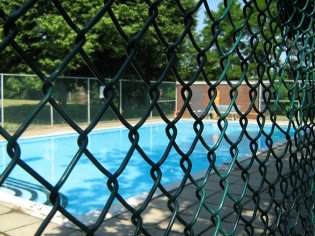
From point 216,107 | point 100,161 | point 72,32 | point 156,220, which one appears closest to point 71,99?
point 72,32

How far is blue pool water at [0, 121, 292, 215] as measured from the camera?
23.0ft

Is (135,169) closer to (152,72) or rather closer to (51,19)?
(51,19)

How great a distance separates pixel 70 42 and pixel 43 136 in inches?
146

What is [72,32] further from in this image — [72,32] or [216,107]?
[216,107]

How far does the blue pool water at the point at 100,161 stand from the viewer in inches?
276

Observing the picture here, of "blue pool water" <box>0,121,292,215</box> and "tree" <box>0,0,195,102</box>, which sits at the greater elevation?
"tree" <box>0,0,195,102</box>

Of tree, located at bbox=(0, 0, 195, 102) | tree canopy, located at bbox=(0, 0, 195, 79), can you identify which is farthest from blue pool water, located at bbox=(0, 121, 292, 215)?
tree canopy, located at bbox=(0, 0, 195, 79)

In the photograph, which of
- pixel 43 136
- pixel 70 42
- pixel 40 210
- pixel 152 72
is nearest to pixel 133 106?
pixel 152 72

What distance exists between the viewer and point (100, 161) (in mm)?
9281

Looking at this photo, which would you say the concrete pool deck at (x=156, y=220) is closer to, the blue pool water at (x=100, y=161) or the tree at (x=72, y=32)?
the blue pool water at (x=100, y=161)

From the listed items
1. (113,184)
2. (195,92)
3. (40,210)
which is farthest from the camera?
(195,92)

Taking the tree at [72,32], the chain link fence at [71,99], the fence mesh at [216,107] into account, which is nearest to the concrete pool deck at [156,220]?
the fence mesh at [216,107]

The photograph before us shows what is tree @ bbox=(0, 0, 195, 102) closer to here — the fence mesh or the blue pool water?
the blue pool water

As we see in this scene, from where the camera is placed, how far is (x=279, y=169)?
66.4 inches
